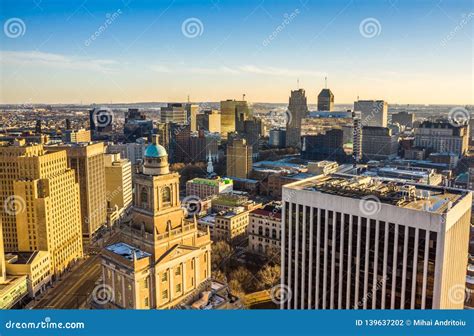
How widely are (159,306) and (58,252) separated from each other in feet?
26.1

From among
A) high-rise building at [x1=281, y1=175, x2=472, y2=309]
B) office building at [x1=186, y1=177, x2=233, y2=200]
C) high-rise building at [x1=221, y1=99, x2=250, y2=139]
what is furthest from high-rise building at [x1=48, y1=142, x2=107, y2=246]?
high-rise building at [x1=221, y1=99, x2=250, y2=139]

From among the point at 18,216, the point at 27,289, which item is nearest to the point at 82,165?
the point at 18,216

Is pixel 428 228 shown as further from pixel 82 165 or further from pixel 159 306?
pixel 82 165

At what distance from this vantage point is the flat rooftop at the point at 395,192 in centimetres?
561

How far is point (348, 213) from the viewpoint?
5871mm

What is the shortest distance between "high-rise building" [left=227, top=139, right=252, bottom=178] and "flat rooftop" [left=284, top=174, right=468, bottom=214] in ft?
52.4

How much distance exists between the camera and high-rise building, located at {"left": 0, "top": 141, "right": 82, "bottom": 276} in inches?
426

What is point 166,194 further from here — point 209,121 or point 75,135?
point 209,121

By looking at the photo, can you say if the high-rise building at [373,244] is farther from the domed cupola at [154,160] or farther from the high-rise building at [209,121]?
the high-rise building at [209,121]

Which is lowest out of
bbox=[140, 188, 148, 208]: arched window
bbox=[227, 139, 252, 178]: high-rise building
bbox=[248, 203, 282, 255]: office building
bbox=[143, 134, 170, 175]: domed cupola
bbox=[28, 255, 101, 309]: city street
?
bbox=[28, 255, 101, 309]: city street

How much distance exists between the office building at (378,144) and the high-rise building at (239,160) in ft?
34.1

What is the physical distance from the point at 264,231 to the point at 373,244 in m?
7.34

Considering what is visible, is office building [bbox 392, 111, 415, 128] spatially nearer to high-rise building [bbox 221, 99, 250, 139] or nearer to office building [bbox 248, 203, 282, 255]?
high-rise building [bbox 221, 99, 250, 139]

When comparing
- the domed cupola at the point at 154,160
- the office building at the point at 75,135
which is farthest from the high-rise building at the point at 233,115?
the domed cupola at the point at 154,160
